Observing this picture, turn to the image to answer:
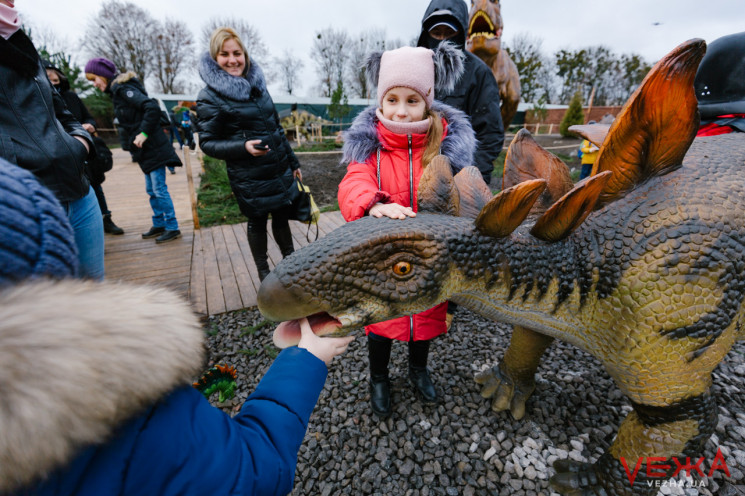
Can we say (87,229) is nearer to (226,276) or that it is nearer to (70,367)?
(226,276)

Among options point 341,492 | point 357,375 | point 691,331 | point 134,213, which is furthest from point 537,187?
point 134,213

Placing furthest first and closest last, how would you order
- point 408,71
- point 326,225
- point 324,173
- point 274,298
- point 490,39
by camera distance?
point 324,173
point 326,225
point 490,39
point 408,71
point 274,298

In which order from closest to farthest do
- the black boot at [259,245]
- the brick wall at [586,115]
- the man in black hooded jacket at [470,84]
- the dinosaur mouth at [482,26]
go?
the man in black hooded jacket at [470,84], the black boot at [259,245], the dinosaur mouth at [482,26], the brick wall at [586,115]

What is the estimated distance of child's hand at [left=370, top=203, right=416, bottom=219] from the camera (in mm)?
1107

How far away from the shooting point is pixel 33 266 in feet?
1.95

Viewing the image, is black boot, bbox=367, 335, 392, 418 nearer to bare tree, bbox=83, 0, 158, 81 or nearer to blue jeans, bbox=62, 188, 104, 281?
blue jeans, bbox=62, 188, 104, 281

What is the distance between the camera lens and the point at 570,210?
100cm

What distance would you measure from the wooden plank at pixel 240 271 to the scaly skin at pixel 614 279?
2602 millimetres

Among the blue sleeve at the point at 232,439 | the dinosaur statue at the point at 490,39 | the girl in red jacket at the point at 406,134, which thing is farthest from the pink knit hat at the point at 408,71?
the dinosaur statue at the point at 490,39

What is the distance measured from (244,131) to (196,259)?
A: 207cm

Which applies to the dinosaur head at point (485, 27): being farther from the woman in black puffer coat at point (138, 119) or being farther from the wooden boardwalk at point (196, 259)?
the woman in black puffer coat at point (138, 119)

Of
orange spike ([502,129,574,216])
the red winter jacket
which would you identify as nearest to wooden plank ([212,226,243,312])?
the red winter jacket

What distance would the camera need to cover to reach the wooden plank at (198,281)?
329 centimetres

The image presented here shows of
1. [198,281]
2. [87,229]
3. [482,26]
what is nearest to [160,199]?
[198,281]
